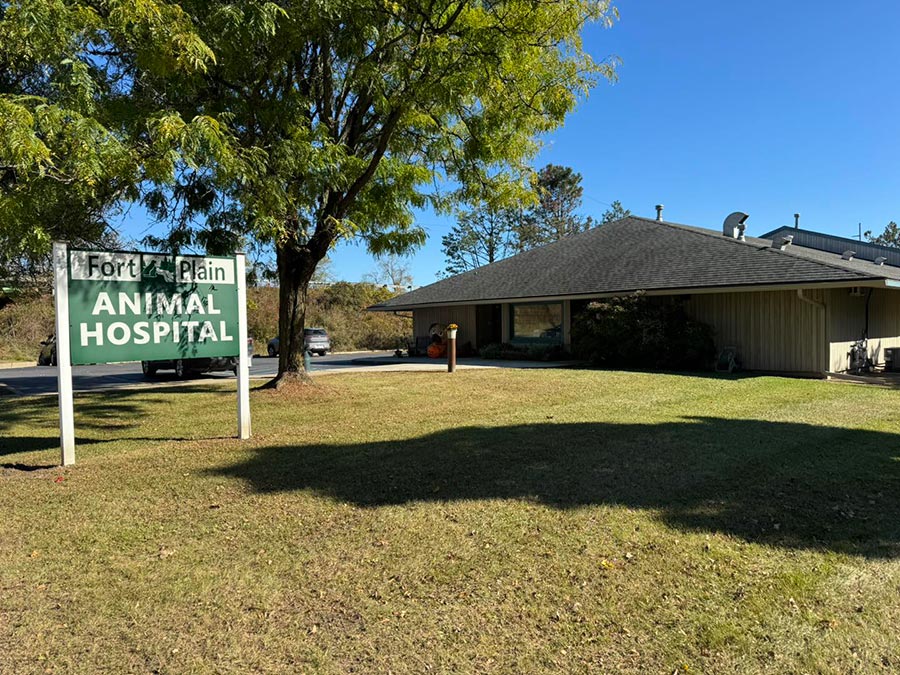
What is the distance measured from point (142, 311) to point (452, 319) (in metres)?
19.3

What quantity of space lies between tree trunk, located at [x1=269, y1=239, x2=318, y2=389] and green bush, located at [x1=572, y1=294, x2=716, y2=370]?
9.17m

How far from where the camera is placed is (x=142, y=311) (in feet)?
21.3

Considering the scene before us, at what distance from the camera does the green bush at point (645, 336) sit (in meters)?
15.9

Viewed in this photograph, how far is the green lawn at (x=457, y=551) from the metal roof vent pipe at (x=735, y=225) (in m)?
16.3

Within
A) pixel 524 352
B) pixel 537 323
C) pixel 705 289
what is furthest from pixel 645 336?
pixel 537 323

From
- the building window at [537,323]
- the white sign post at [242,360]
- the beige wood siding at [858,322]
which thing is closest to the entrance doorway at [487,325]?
the building window at [537,323]

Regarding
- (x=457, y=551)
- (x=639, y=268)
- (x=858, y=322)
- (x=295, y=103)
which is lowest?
(x=457, y=551)

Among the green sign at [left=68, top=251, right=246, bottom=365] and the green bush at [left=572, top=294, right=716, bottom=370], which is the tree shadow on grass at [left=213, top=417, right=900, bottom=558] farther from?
the green bush at [left=572, top=294, right=716, bottom=370]

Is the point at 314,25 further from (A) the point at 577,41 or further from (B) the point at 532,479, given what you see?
(B) the point at 532,479

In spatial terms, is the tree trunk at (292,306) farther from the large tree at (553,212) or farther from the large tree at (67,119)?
the large tree at (553,212)

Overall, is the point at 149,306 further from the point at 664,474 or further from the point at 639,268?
the point at 639,268

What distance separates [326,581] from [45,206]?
6.12 meters

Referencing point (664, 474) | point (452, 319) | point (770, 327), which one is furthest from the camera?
point (452, 319)

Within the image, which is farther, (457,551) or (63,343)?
(63,343)
